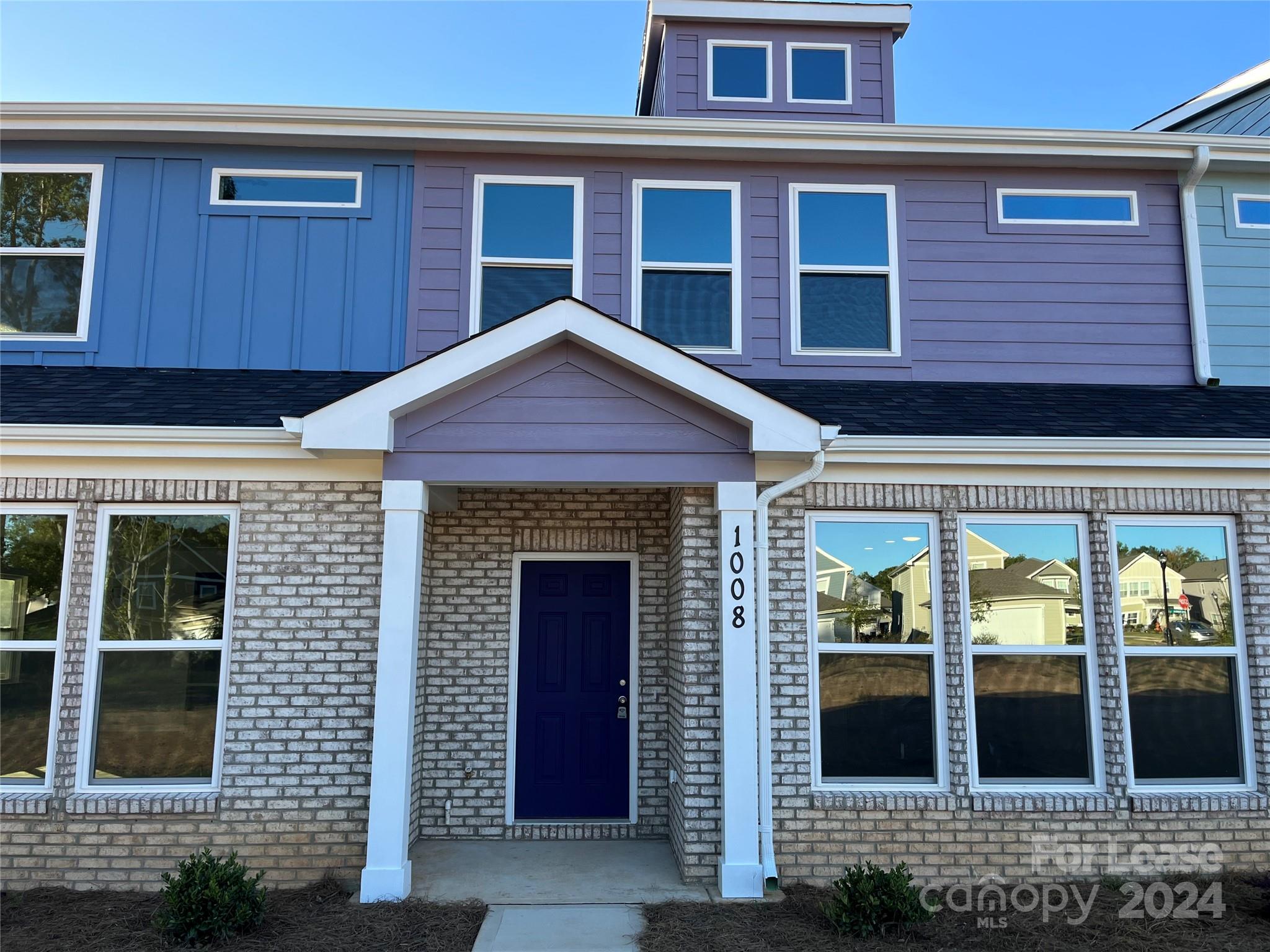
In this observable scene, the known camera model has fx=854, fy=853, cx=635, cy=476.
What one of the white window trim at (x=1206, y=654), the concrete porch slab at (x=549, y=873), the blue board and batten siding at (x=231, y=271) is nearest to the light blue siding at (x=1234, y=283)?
the white window trim at (x=1206, y=654)

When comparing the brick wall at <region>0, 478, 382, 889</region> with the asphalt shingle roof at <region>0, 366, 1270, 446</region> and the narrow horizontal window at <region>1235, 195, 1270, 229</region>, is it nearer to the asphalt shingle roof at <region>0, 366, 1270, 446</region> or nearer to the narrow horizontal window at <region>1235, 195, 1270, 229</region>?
the asphalt shingle roof at <region>0, 366, 1270, 446</region>

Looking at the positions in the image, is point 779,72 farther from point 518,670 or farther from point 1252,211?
point 518,670

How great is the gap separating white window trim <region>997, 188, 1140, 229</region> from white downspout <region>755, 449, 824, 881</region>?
3608 millimetres

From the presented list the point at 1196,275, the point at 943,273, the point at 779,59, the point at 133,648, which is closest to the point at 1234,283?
the point at 1196,275

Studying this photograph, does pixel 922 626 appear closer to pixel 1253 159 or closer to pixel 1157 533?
pixel 1157 533

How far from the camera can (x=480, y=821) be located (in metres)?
6.70

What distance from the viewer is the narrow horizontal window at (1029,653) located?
609 cm

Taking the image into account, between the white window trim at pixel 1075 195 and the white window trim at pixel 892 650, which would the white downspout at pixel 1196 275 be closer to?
the white window trim at pixel 1075 195

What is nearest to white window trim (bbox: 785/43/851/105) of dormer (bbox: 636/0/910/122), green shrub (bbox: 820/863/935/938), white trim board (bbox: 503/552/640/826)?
dormer (bbox: 636/0/910/122)

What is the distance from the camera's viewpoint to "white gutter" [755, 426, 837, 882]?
564cm

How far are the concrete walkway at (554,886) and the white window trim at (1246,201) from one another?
7.50 m

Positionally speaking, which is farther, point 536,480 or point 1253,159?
point 1253,159

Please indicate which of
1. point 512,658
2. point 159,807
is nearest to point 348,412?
point 512,658

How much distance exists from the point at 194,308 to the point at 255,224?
891 mm
